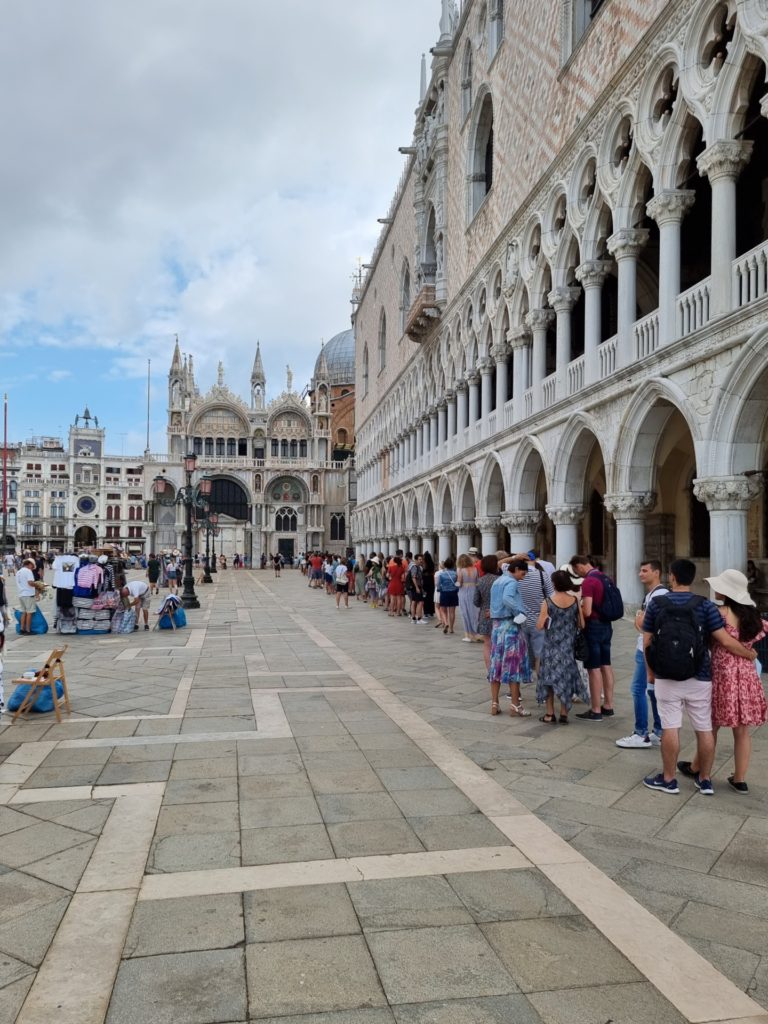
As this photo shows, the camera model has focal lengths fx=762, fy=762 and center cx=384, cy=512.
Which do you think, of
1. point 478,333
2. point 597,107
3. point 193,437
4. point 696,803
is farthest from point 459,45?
point 193,437

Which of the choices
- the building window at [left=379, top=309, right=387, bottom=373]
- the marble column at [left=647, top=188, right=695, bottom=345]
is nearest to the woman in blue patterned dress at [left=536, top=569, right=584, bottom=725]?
the marble column at [left=647, top=188, right=695, bottom=345]

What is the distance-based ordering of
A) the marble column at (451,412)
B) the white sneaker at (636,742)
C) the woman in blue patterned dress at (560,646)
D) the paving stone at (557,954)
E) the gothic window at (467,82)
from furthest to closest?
the marble column at (451,412), the gothic window at (467,82), the woman in blue patterned dress at (560,646), the white sneaker at (636,742), the paving stone at (557,954)

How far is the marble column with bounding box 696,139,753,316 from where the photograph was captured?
1023cm

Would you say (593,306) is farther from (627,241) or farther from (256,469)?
(256,469)

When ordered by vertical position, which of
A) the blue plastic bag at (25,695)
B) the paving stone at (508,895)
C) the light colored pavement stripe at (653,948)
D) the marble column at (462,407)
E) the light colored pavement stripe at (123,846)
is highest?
the marble column at (462,407)

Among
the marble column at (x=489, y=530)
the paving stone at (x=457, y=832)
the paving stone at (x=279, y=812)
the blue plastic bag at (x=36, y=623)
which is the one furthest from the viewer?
the marble column at (x=489, y=530)

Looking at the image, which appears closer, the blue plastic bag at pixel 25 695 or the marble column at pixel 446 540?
the blue plastic bag at pixel 25 695

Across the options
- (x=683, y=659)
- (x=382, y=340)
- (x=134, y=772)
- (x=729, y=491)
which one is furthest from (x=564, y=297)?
(x=382, y=340)

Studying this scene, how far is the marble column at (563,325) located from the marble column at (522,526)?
368cm

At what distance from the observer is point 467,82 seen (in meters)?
24.4

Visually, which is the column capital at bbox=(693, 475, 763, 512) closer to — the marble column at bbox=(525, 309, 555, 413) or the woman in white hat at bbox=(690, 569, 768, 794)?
the woman in white hat at bbox=(690, 569, 768, 794)

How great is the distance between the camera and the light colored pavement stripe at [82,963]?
2.69 meters

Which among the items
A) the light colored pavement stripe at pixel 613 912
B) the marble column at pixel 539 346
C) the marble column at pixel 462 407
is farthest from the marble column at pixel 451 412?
the light colored pavement stripe at pixel 613 912

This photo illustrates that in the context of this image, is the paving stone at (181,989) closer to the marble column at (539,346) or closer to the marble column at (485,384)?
the marble column at (539,346)
